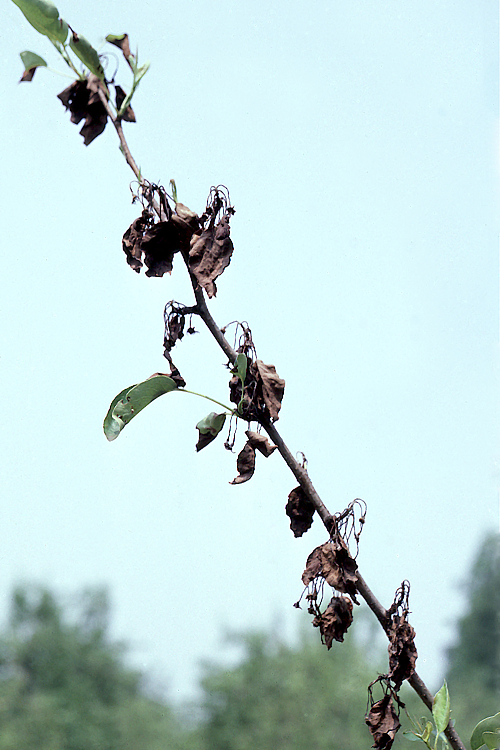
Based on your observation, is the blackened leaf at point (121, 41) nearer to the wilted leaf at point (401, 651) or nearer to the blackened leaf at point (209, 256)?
the blackened leaf at point (209, 256)

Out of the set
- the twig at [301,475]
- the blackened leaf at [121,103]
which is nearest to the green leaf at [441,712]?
the twig at [301,475]

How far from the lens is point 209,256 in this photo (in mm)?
244

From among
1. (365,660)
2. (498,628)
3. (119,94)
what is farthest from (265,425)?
(365,660)

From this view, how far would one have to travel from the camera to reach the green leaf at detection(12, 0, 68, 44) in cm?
25

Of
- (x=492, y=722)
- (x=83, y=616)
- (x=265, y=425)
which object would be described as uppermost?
(x=83, y=616)

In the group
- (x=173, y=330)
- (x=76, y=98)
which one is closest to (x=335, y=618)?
(x=173, y=330)

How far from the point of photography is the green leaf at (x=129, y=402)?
25 centimetres

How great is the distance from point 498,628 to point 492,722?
0.68 m

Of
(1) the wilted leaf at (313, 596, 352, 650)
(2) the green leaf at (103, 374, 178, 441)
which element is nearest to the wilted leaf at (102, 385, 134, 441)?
(2) the green leaf at (103, 374, 178, 441)

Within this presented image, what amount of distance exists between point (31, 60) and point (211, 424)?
163 millimetres

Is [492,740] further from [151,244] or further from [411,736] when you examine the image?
[151,244]

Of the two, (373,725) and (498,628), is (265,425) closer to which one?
(373,725)

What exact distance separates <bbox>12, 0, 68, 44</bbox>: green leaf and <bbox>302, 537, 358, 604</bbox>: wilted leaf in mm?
219

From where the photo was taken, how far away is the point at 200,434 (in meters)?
0.26
